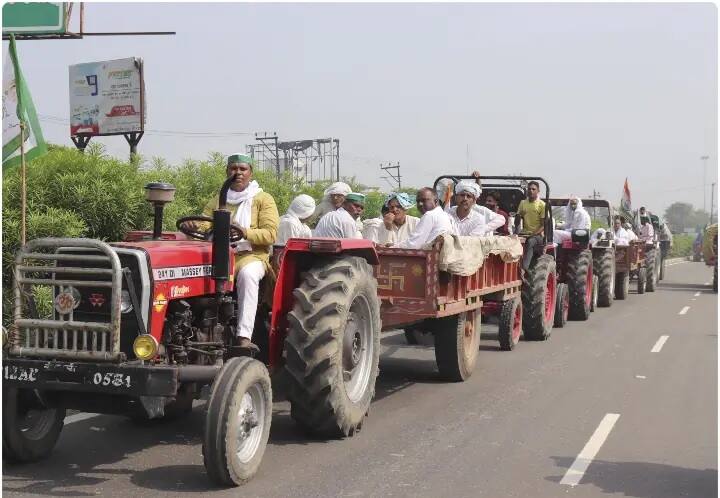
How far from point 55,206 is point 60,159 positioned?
0.64 metres

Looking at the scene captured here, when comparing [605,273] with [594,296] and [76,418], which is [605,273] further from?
[76,418]

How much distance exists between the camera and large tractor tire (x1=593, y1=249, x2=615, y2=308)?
19.4 metres

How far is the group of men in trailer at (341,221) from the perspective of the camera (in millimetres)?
6859

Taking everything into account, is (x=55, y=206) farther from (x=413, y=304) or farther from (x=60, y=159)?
(x=413, y=304)

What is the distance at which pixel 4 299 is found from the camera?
11.2 m

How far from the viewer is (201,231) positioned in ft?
24.0

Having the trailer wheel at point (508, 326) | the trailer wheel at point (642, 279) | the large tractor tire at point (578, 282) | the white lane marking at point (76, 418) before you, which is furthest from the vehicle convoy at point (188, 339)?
the trailer wheel at point (642, 279)

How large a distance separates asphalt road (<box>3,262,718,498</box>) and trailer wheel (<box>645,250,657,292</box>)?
14480 mm

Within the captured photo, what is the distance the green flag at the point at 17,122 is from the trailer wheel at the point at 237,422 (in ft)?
16.7

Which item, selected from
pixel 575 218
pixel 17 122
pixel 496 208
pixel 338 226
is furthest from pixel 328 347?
pixel 575 218

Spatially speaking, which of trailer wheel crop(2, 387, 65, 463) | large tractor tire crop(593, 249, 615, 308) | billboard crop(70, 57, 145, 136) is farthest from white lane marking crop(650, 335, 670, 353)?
billboard crop(70, 57, 145, 136)

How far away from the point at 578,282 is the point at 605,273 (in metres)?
2.96

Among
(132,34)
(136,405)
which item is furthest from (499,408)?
(132,34)

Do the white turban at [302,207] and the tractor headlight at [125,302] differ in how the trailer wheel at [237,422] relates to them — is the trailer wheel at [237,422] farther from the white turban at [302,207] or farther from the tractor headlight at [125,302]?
the white turban at [302,207]
